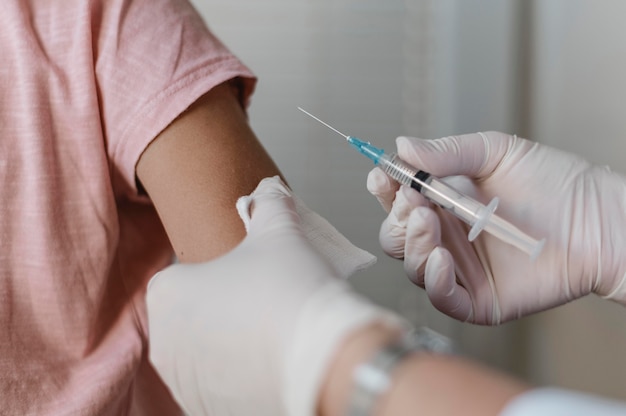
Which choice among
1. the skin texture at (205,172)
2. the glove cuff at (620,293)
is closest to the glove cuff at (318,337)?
the skin texture at (205,172)

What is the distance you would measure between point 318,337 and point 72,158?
0.56 m

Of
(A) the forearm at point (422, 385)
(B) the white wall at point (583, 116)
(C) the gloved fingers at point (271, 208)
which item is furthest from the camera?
(B) the white wall at point (583, 116)

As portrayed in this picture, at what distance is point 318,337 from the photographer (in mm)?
506

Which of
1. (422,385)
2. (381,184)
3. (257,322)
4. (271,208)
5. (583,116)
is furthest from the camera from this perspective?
(583,116)

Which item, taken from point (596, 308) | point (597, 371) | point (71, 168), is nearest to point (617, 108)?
point (596, 308)

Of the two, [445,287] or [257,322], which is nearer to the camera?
[257,322]

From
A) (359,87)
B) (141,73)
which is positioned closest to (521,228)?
(141,73)

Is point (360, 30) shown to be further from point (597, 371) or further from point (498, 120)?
point (597, 371)

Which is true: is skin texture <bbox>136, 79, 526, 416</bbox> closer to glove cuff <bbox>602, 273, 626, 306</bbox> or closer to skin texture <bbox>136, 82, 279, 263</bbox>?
skin texture <bbox>136, 82, 279, 263</bbox>

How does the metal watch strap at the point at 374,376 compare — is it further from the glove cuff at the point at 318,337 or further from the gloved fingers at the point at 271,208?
the gloved fingers at the point at 271,208

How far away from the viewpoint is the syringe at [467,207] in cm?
81

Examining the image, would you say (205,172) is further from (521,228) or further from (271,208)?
(521,228)

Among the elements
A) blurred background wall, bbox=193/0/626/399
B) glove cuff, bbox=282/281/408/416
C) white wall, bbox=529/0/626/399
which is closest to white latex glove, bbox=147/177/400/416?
glove cuff, bbox=282/281/408/416

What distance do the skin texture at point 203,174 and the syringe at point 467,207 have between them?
0.67ft
